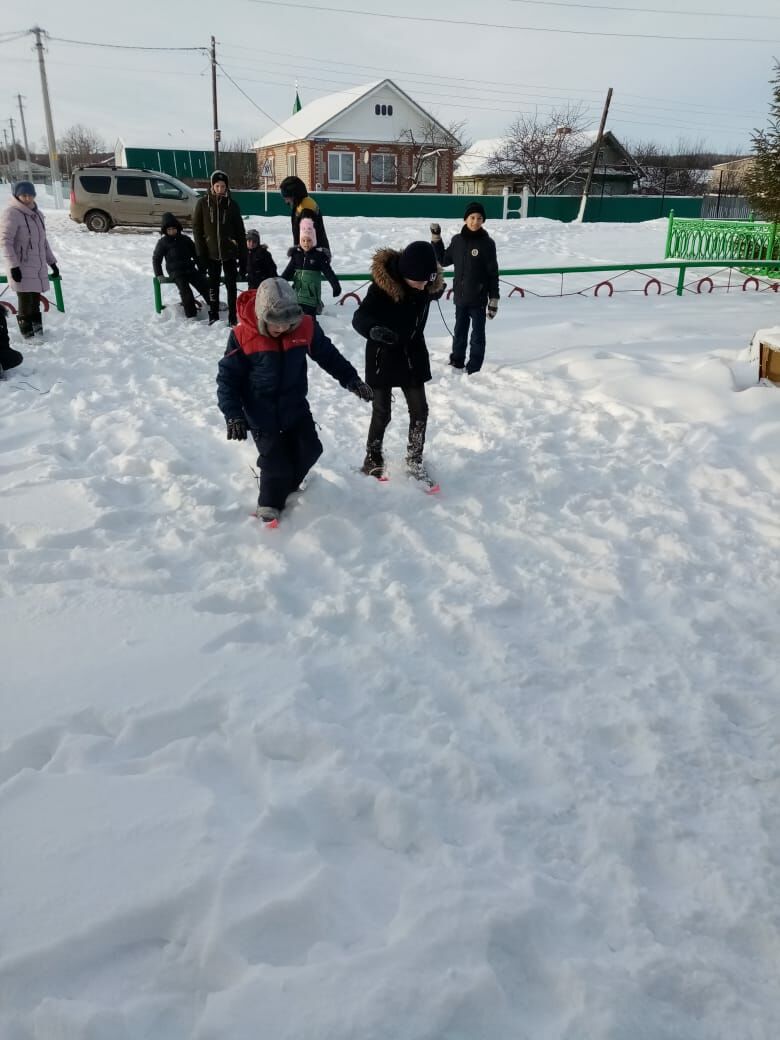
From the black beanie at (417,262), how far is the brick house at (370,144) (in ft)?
124

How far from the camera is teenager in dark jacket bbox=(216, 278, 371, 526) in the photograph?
3.95 m

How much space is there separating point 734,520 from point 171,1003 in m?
3.60

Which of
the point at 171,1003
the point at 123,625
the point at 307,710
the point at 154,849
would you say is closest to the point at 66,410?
the point at 123,625

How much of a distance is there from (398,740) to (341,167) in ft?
136

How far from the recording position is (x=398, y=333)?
4516 millimetres

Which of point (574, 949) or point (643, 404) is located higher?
point (643, 404)

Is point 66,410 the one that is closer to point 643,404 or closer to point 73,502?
point 73,502

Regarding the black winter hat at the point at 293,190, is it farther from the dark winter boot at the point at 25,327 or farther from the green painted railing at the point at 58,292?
the dark winter boot at the point at 25,327

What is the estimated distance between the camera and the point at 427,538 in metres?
4.10

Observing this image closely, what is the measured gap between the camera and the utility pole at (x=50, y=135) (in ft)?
94.6

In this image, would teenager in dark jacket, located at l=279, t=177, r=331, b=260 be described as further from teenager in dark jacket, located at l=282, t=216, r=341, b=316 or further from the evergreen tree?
the evergreen tree

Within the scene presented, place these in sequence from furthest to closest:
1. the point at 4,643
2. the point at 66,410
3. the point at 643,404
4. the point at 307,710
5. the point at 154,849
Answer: the point at 66,410 < the point at 643,404 < the point at 4,643 < the point at 307,710 < the point at 154,849

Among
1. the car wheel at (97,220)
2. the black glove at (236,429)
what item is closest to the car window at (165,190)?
the car wheel at (97,220)

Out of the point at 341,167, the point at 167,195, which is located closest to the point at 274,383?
the point at 167,195
